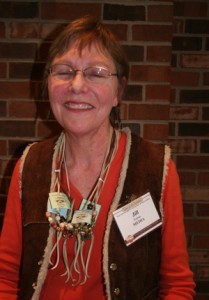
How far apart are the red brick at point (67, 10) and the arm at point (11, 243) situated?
873 millimetres

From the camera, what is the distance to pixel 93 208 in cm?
117

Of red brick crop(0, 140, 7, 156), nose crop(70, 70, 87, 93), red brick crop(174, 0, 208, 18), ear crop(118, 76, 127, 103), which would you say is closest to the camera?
nose crop(70, 70, 87, 93)

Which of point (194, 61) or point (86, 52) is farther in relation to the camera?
point (194, 61)

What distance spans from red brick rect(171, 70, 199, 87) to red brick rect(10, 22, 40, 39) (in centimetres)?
80

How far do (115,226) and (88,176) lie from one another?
0.20 meters

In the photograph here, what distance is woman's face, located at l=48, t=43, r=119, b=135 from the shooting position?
1117 millimetres

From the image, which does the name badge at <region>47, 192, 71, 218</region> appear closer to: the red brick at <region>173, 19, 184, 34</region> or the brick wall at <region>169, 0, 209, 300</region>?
the brick wall at <region>169, 0, 209, 300</region>

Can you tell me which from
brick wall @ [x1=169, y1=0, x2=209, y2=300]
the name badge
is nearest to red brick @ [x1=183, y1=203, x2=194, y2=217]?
brick wall @ [x1=169, y1=0, x2=209, y2=300]

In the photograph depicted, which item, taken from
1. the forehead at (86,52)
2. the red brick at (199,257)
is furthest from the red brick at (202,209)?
the forehead at (86,52)

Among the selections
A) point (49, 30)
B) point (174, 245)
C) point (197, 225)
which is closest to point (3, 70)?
point (49, 30)

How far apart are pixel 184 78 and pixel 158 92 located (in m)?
0.39

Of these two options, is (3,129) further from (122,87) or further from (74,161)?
(122,87)

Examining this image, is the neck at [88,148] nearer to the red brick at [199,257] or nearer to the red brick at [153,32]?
the red brick at [153,32]

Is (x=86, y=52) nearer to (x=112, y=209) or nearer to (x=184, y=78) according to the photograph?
(x=112, y=209)
